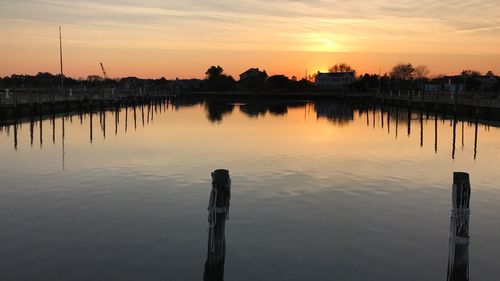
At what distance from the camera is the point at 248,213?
16828 mm

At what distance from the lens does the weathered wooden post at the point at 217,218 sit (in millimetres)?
10242

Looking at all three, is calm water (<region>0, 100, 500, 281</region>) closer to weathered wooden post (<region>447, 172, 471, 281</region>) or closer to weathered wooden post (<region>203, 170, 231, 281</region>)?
weathered wooden post (<region>203, 170, 231, 281</region>)

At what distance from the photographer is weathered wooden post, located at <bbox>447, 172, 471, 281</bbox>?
10297mm

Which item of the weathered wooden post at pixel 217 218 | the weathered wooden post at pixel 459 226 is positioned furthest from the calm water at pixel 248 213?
the weathered wooden post at pixel 459 226

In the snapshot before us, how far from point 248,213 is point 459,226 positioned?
7.85 meters

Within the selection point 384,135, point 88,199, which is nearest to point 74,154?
point 88,199

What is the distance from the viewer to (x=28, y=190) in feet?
66.7

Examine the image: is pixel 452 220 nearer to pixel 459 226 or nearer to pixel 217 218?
pixel 459 226

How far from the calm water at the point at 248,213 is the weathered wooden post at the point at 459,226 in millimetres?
811

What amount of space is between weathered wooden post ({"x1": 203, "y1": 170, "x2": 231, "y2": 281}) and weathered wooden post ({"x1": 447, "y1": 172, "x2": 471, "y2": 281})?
15.8 ft

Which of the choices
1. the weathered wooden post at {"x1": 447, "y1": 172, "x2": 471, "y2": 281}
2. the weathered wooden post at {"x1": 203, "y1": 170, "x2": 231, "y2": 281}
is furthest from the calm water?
the weathered wooden post at {"x1": 447, "y1": 172, "x2": 471, "y2": 281}

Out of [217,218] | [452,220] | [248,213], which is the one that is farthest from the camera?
[248,213]

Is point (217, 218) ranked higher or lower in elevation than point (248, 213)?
higher

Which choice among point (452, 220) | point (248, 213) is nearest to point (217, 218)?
point (452, 220)
